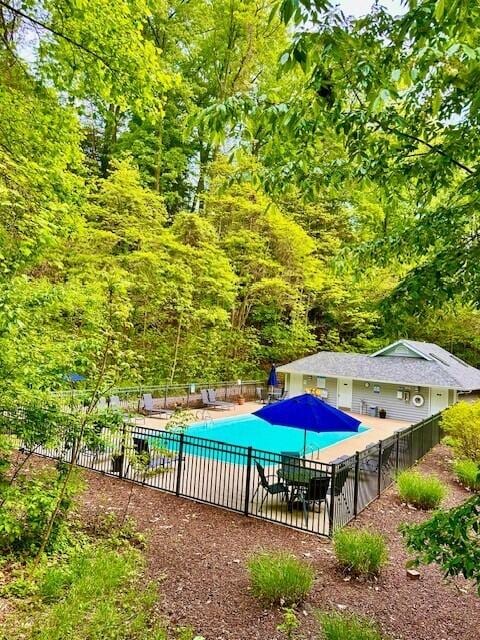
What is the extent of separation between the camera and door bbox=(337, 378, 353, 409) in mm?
20422

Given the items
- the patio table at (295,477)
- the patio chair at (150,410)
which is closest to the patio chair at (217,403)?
the patio chair at (150,410)

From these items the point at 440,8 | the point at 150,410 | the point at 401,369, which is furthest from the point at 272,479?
the point at 401,369

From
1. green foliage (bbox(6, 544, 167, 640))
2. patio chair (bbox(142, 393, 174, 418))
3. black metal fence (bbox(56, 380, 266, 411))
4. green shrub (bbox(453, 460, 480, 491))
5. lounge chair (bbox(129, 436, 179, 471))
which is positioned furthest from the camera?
black metal fence (bbox(56, 380, 266, 411))

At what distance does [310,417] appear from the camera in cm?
838

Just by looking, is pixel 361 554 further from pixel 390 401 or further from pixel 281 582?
pixel 390 401

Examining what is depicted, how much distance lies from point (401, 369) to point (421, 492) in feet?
39.9

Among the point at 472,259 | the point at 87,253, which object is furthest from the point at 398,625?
the point at 87,253

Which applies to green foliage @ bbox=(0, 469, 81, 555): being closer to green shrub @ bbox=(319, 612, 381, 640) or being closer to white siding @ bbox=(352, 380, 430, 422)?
green shrub @ bbox=(319, 612, 381, 640)

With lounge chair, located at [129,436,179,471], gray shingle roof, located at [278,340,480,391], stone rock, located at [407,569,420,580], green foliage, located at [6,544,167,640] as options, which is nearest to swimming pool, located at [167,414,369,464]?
gray shingle roof, located at [278,340,480,391]

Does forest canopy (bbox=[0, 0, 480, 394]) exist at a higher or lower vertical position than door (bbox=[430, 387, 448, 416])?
higher

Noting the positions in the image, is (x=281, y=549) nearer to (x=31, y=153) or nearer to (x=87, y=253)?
(x=31, y=153)

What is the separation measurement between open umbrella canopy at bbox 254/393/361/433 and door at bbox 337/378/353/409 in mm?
12192

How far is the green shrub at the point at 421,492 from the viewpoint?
24.5 feet

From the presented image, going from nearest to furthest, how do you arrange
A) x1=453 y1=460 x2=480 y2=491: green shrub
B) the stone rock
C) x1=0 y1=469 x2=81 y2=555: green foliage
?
x1=0 y1=469 x2=81 y2=555: green foliage
the stone rock
x1=453 y1=460 x2=480 y2=491: green shrub
